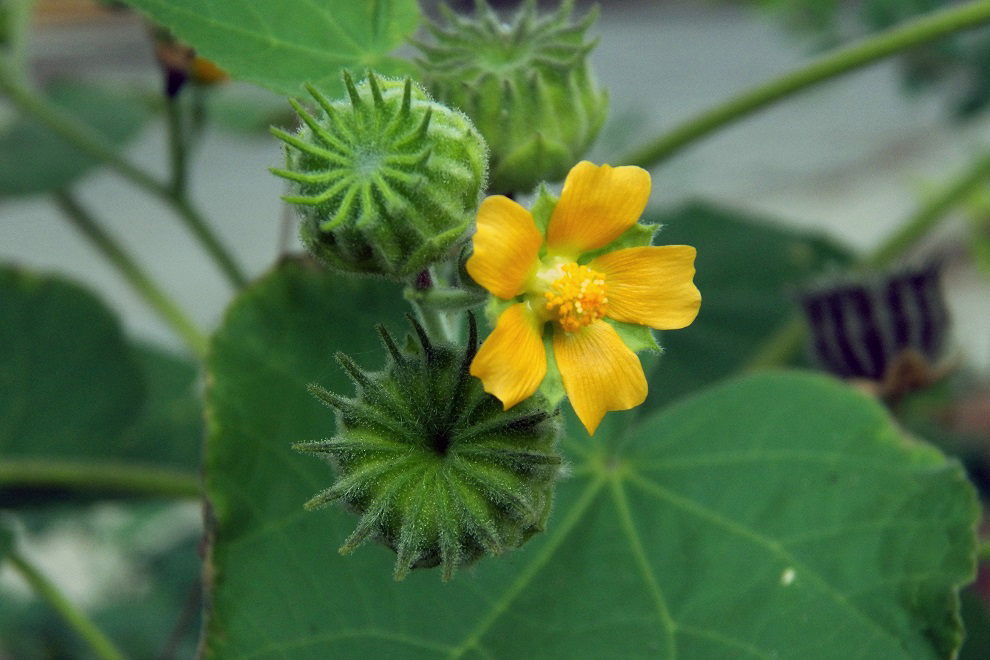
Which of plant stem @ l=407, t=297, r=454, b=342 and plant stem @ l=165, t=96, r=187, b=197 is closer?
plant stem @ l=407, t=297, r=454, b=342

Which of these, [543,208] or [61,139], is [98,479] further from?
[543,208]

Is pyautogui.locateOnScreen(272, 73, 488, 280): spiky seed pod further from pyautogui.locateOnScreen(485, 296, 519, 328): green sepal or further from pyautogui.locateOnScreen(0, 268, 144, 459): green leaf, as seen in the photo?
pyautogui.locateOnScreen(0, 268, 144, 459): green leaf

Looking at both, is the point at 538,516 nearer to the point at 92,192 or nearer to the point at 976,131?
the point at 92,192

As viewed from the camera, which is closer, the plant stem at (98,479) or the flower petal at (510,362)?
the flower petal at (510,362)

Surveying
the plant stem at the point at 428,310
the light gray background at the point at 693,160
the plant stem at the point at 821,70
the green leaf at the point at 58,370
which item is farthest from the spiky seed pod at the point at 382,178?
the light gray background at the point at 693,160

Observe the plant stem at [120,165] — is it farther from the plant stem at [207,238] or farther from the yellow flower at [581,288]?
the yellow flower at [581,288]

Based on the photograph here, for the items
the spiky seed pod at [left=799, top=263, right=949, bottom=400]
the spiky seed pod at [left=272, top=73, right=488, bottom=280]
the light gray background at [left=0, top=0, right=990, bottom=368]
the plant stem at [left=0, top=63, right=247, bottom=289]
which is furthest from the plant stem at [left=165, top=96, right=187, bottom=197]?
the light gray background at [left=0, top=0, right=990, bottom=368]
